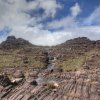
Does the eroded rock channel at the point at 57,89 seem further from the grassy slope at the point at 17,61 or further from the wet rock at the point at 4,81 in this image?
the grassy slope at the point at 17,61

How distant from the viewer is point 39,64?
13450cm

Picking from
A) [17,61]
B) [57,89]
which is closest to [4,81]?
[57,89]

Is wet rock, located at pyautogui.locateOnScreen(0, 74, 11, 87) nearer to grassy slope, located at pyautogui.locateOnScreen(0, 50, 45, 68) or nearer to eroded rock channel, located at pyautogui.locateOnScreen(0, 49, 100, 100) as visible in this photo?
eroded rock channel, located at pyautogui.locateOnScreen(0, 49, 100, 100)

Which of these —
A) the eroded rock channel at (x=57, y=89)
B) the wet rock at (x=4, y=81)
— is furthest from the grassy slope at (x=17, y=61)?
the wet rock at (x=4, y=81)

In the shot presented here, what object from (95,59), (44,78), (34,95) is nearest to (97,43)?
(95,59)

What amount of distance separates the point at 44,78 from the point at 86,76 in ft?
57.8

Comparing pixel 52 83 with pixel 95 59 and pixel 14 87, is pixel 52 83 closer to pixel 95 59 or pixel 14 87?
pixel 14 87

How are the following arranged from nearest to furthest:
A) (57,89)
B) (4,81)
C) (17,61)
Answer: (57,89)
(4,81)
(17,61)

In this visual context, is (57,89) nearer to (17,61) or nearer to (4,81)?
(4,81)

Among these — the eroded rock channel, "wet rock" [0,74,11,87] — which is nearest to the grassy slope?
the eroded rock channel

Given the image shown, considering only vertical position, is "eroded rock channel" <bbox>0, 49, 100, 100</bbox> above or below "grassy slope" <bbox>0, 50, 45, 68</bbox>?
below

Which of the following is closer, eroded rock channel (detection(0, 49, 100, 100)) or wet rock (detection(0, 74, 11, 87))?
eroded rock channel (detection(0, 49, 100, 100))

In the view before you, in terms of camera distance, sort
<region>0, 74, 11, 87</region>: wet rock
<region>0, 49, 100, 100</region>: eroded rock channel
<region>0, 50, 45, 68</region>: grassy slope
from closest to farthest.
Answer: <region>0, 49, 100, 100</region>: eroded rock channel → <region>0, 74, 11, 87</region>: wet rock → <region>0, 50, 45, 68</region>: grassy slope

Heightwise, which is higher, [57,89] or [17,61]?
[17,61]
